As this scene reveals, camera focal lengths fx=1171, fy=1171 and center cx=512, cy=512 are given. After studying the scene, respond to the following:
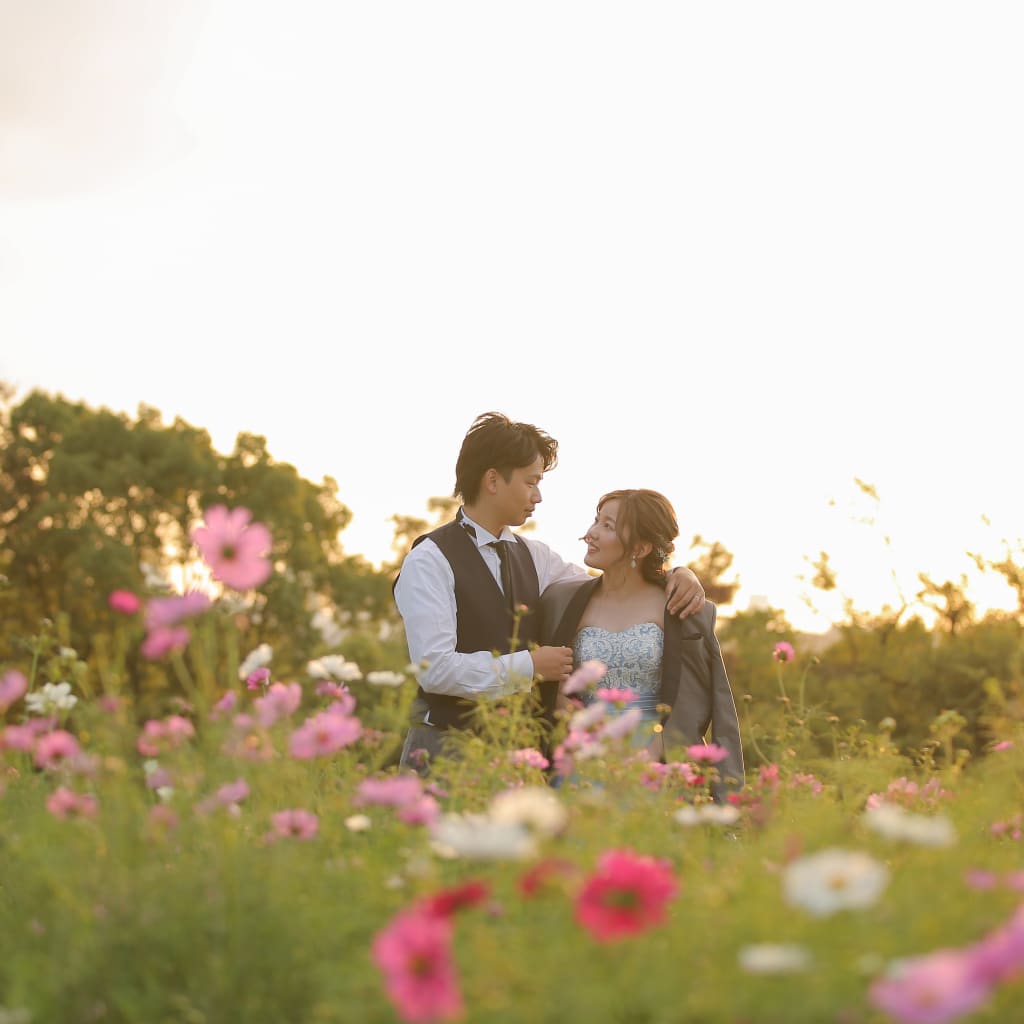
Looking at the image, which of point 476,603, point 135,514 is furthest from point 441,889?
point 135,514

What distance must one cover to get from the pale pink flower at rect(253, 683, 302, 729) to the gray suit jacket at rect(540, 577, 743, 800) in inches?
95.7

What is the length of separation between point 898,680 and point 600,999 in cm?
755

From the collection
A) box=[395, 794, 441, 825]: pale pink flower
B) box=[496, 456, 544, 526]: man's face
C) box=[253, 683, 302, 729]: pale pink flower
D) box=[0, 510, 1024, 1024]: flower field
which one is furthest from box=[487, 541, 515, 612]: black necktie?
box=[395, 794, 441, 825]: pale pink flower

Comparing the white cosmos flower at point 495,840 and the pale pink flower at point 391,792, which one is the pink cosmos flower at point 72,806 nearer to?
the pale pink flower at point 391,792

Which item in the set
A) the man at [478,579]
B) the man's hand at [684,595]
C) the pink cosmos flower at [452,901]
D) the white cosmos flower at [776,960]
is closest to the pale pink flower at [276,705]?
the pink cosmos flower at [452,901]

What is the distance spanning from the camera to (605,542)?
5.11 m

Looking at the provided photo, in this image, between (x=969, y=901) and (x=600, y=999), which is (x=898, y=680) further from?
(x=600, y=999)

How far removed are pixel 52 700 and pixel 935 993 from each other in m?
2.62

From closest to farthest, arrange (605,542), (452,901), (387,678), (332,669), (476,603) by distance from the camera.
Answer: (452,901), (387,678), (332,669), (476,603), (605,542)

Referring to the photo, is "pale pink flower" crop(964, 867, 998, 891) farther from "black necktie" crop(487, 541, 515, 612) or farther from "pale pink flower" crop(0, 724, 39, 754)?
"black necktie" crop(487, 541, 515, 612)

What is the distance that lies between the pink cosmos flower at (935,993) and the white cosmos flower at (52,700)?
248cm

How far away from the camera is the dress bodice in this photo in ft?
16.3

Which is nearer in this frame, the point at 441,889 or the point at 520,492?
the point at 441,889

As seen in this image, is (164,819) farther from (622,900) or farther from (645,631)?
(645,631)
